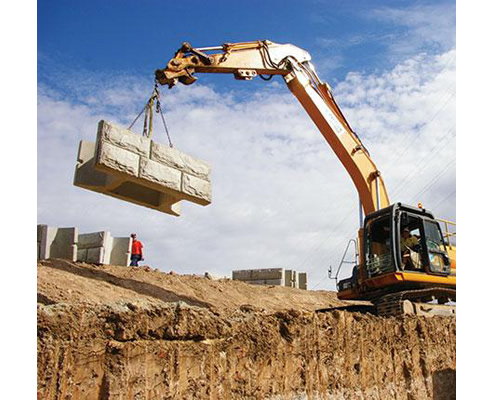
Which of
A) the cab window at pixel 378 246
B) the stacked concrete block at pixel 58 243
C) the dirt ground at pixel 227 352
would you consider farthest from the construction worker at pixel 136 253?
the cab window at pixel 378 246

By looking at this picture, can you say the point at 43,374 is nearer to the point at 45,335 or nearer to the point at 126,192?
the point at 45,335

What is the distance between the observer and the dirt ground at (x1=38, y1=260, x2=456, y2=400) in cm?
403

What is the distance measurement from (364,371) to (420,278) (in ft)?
8.54

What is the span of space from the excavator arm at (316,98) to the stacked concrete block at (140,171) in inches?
99.8

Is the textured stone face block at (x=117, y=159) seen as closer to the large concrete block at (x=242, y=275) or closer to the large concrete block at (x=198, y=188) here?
the large concrete block at (x=198, y=188)

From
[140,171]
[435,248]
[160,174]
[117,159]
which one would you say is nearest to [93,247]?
[160,174]

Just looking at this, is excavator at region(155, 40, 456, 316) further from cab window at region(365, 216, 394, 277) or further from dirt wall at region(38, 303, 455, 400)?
dirt wall at region(38, 303, 455, 400)

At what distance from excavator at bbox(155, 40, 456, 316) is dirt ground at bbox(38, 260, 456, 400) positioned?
0.71m

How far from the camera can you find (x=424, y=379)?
7.96 meters

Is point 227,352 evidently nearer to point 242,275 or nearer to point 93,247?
point 93,247

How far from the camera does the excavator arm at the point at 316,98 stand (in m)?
10.3

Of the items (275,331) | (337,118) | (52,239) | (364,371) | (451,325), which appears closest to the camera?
(275,331)

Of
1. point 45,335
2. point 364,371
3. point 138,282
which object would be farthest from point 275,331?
point 138,282

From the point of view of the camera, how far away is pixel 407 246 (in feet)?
30.4
